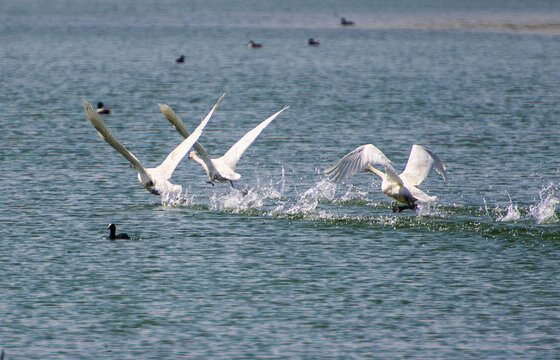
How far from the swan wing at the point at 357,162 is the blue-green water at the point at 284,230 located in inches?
42.5

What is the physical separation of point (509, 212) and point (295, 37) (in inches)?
2324

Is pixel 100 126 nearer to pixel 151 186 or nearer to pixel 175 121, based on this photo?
pixel 151 186

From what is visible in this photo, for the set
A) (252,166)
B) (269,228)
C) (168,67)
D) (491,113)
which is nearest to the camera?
(269,228)

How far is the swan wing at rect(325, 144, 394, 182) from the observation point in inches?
682

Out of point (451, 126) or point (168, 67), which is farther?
point (168, 67)

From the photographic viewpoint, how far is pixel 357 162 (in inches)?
687

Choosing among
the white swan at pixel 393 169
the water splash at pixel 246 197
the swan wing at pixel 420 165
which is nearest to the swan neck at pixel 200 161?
the water splash at pixel 246 197

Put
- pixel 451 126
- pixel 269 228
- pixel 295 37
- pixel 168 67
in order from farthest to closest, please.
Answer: pixel 295 37 → pixel 168 67 → pixel 451 126 → pixel 269 228

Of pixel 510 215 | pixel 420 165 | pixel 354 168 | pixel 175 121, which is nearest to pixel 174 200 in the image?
pixel 175 121

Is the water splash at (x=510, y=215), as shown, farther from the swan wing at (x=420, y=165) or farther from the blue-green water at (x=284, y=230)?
the swan wing at (x=420, y=165)

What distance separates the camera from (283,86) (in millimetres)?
43531

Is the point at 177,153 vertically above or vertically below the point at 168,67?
below

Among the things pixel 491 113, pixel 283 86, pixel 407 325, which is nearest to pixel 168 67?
pixel 283 86

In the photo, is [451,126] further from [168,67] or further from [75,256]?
[168,67]
